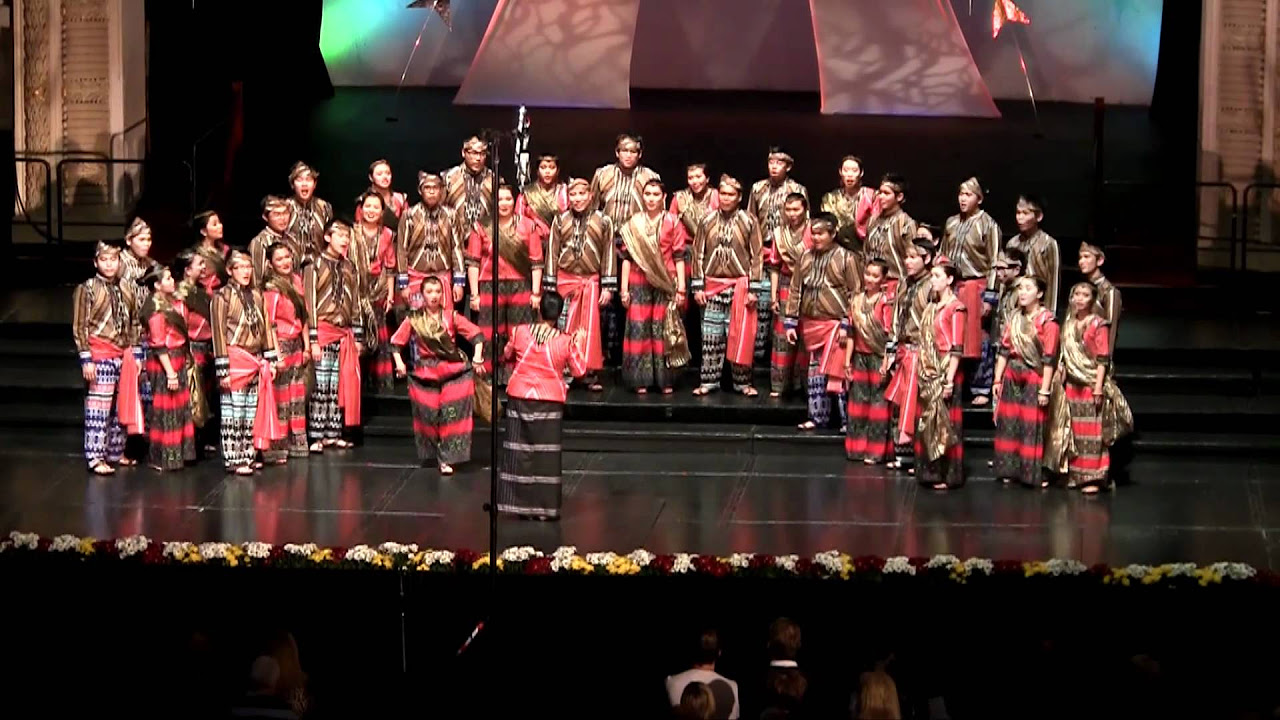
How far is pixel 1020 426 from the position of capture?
1338 cm

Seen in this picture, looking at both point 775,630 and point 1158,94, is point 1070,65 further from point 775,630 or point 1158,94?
point 775,630

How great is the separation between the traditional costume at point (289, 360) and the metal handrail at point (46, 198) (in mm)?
4292

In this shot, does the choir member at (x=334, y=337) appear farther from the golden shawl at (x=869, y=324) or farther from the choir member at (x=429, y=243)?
the golden shawl at (x=869, y=324)

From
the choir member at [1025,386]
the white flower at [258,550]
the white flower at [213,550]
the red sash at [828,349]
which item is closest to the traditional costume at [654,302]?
the red sash at [828,349]

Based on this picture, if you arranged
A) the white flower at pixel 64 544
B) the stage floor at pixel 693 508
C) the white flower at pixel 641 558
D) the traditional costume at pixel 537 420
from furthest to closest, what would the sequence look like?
the traditional costume at pixel 537 420 < the stage floor at pixel 693 508 < the white flower at pixel 64 544 < the white flower at pixel 641 558

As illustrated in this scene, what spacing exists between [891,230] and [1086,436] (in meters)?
2.02

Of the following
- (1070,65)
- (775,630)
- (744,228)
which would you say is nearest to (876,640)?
(775,630)

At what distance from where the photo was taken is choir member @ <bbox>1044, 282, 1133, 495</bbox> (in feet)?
43.2

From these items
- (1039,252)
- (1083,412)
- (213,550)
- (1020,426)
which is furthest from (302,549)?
(1039,252)

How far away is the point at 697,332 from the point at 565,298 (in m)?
1.15

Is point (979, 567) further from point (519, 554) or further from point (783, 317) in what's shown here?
point (783, 317)

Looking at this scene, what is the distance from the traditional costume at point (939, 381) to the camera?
1333 centimetres

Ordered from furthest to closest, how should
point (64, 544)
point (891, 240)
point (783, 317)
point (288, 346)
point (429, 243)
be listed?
1. point (429, 243)
2. point (783, 317)
3. point (891, 240)
4. point (288, 346)
5. point (64, 544)

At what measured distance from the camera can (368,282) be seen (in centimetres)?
1468
